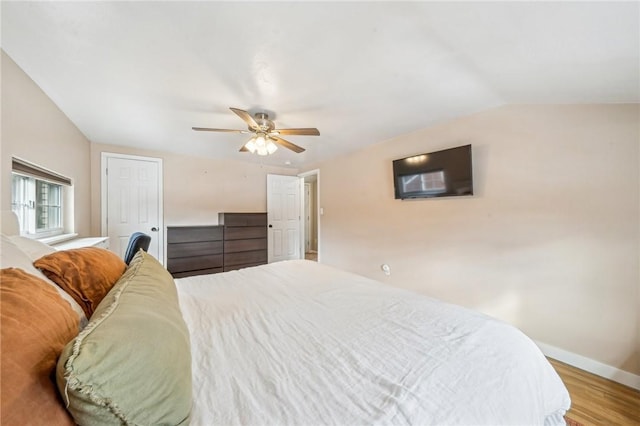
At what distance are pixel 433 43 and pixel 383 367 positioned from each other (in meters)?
1.78

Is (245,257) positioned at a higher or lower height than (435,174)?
lower

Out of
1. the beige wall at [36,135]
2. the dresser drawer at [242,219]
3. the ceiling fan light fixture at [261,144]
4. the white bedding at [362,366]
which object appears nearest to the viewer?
the white bedding at [362,366]

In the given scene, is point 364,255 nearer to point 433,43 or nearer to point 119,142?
point 433,43

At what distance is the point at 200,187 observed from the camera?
167 inches

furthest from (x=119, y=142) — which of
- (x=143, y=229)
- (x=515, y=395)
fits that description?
(x=515, y=395)

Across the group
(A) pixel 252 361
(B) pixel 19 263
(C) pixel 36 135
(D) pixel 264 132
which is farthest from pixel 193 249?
(A) pixel 252 361

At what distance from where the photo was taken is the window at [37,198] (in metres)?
1.78

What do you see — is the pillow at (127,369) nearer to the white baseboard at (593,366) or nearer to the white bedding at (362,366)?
A: the white bedding at (362,366)

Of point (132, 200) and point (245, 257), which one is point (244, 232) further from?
point (132, 200)

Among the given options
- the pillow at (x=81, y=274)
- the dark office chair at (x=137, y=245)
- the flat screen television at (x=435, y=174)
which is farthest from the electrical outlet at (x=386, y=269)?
the pillow at (x=81, y=274)

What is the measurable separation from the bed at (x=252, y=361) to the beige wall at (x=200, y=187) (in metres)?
3.11

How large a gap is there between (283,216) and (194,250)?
1.89 m

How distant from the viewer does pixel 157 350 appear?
608 mm

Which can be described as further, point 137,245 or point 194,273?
point 194,273
